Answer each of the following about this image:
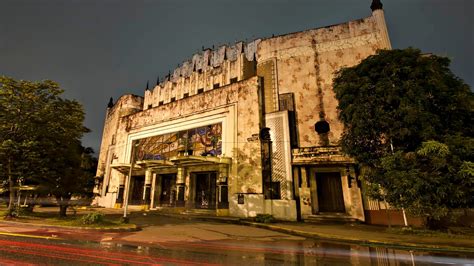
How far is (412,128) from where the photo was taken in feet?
38.7

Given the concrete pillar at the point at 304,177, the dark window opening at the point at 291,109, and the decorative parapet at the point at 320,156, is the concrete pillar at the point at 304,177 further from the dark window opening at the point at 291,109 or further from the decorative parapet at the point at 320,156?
the dark window opening at the point at 291,109

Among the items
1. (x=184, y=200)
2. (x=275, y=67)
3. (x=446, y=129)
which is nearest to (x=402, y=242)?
(x=446, y=129)

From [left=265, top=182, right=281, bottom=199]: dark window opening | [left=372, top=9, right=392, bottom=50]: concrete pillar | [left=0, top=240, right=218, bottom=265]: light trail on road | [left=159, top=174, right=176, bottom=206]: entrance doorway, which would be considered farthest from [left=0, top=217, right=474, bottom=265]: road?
[left=372, top=9, right=392, bottom=50]: concrete pillar

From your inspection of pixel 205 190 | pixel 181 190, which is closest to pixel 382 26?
pixel 205 190

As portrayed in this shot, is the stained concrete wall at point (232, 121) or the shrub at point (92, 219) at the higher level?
the stained concrete wall at point (232, 121)

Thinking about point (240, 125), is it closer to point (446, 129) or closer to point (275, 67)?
point (275, 67)

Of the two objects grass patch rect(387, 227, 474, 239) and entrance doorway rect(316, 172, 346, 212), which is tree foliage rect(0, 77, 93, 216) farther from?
grass patch rect(387, 227, 474, 239)

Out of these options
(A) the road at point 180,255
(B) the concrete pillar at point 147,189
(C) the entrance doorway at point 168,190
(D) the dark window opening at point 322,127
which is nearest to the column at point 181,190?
(C) the entrance doorway at point 168,190

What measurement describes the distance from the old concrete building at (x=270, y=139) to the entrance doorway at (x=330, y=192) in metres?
0.07

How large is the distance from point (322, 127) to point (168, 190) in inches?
707

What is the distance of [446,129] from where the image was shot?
12078mm

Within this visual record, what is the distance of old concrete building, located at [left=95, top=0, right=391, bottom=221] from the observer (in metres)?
18.2

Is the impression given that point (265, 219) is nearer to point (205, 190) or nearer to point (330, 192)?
point (330, 192)

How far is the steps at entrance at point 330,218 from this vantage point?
54.6 ft
